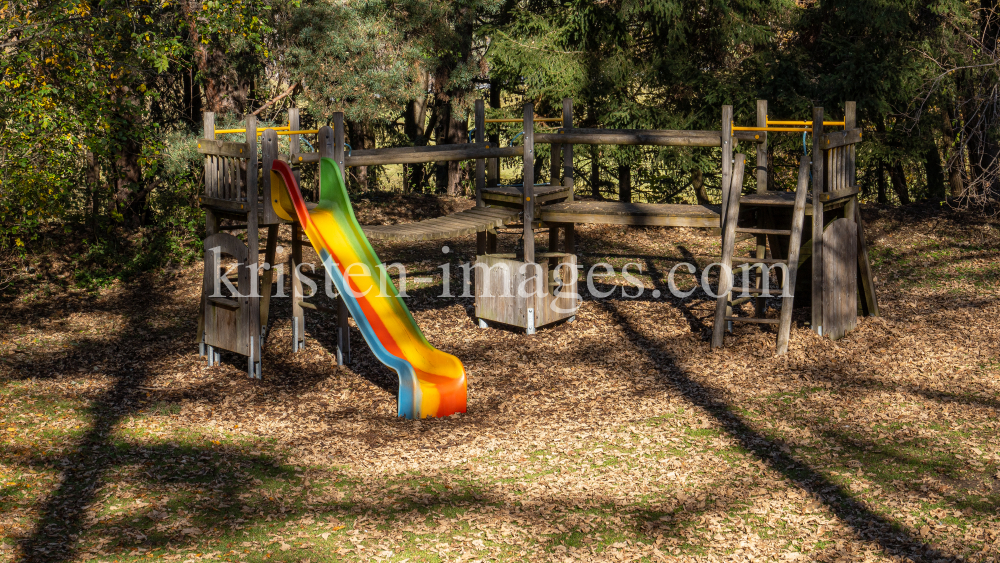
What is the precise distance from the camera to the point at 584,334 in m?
10.3

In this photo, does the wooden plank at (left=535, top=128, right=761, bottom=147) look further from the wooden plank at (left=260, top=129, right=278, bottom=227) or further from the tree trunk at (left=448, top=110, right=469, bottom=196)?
the tree trunk at (left=448, top=110, right=469, bottom=196)

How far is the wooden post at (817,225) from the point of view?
8.91 m

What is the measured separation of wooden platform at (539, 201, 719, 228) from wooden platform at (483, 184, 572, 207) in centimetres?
13

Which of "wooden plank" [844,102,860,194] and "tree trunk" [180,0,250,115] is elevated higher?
"tree trunk" [180,0,250,115]

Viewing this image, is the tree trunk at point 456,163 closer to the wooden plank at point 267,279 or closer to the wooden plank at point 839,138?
the wooden plank at point 267,279

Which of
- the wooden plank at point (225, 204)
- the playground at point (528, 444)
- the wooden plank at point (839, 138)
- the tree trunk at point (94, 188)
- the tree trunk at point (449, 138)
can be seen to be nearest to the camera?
the playground at point (528, 444)

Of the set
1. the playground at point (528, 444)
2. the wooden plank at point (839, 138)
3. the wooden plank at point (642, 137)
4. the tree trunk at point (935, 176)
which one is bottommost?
the playground at point (528, 444)

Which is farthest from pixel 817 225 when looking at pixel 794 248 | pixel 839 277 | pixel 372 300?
Answer: pixel 372 300

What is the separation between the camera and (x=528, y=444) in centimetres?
695

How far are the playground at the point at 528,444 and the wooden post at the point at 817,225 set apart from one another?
24cm

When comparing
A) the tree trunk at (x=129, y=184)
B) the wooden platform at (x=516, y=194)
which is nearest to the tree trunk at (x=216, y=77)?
the tree trunk at (x=129, y=184)

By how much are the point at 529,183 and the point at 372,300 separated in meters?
2.53

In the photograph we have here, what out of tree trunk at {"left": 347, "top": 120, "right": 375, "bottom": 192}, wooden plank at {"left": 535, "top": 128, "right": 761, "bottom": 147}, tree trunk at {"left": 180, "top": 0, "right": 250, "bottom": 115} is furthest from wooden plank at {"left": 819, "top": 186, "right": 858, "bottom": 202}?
tree trunk at {"left": 347, "top": 120, "right": 375, "bottom": 192}

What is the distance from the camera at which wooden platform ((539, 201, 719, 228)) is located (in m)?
9.59
